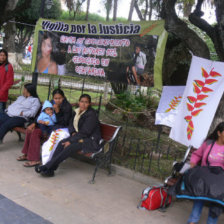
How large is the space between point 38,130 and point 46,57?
242cm

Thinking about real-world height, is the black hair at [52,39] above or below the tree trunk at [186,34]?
below

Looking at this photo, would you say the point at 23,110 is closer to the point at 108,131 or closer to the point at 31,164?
the point at 31,164

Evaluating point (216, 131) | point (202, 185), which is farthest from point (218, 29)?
point (202, 185)

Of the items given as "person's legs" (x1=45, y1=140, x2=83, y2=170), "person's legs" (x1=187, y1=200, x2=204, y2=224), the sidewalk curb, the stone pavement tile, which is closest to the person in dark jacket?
"person's legs" (x1=45, y1=140, x2=83, y2=170)

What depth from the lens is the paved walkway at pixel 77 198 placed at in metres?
3.63

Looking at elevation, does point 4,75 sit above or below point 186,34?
below

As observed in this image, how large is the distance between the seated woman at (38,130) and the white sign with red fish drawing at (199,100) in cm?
212

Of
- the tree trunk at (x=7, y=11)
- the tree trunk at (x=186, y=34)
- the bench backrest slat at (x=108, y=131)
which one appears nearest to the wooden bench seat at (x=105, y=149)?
the bench backrest slat at (x=108, y=131)

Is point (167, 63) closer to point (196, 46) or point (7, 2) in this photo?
point (196, 46)

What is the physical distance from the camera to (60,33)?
6.71 meters

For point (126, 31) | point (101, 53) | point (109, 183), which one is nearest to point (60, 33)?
point (101, 53)

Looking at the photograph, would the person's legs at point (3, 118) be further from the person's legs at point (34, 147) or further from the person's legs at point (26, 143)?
the person's legs at point (34, 147)

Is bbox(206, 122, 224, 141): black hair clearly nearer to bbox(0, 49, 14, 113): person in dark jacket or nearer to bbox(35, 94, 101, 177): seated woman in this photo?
bbox(35, 94, 101, 177): seated woman

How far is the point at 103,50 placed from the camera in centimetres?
595
